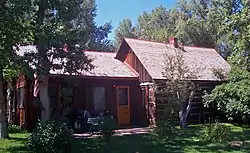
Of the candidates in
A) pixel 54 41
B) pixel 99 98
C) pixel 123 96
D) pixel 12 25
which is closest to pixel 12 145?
pixel 54 41

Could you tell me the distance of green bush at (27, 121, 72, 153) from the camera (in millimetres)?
8875

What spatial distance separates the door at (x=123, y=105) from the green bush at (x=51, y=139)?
9430 millimetres

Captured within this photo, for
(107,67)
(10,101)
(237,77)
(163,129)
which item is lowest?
(163,129)

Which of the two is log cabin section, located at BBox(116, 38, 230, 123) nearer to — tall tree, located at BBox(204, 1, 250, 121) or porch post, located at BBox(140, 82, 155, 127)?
porch post, located at BBox(140, 82, 155, 127)

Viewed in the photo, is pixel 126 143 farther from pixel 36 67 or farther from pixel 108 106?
pixel 108 106

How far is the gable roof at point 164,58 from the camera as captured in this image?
18.9 meters

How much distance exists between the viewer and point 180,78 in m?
15.4

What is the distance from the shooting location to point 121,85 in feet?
61.6

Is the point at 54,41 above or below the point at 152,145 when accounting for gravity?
above

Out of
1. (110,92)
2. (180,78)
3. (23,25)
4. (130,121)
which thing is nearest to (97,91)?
(110,92)

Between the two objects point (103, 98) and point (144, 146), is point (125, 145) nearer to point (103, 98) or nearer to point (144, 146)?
point (144, 146)

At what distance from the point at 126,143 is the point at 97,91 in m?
6.99

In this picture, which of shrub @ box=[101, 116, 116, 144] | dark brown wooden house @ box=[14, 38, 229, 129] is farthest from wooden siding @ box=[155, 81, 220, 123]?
shrub @ box=[101, 116, 116, 144]

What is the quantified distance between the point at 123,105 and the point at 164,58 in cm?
409
